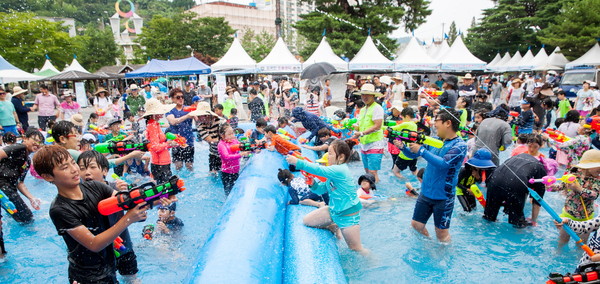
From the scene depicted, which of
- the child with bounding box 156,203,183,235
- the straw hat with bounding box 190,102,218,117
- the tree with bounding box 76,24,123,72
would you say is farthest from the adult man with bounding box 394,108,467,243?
the tree with bounding box 76,24,123,72

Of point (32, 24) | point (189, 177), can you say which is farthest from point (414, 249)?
point (32, 24)

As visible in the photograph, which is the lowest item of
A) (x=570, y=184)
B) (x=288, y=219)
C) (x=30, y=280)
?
(x=30, y=280)

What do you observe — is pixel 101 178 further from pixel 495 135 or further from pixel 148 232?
pixel 495 135

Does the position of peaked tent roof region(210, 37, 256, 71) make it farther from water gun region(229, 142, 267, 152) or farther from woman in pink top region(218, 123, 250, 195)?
water gun region(229, 142, 267, 152)

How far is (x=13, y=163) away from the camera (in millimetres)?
4367

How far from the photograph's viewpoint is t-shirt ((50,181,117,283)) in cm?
214

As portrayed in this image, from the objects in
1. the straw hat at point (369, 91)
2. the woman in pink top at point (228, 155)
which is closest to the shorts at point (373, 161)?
the straw hat at point (369, 91)

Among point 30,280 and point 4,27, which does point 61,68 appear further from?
point 30,280

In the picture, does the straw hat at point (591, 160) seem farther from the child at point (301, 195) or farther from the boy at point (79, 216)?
the boy at point (79, 216)

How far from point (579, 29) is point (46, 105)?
32304 millimetres

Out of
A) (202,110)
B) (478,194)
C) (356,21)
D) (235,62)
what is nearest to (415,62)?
(235,62)

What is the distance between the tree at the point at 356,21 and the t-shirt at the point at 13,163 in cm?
2100

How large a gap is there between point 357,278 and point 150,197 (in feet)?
8.01

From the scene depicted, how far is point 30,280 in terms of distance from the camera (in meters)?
3.75
